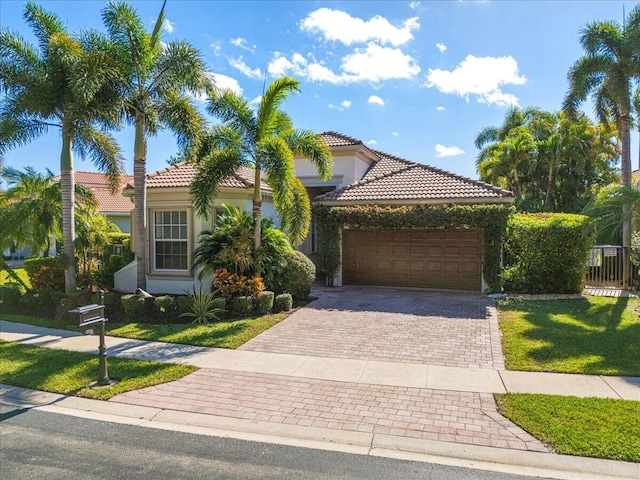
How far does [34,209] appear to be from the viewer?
45.2 feet

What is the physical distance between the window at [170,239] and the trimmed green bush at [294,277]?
11.1 feet

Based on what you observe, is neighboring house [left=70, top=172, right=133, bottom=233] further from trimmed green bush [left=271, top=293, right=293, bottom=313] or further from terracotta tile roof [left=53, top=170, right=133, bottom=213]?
trimmed green bush [left=271, top=293, right=293, bottom=313]

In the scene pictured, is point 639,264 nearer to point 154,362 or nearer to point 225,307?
point 225,307

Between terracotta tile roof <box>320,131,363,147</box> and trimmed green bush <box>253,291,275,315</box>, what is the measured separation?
9.01m

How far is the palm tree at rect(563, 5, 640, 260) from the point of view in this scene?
15.7 metres

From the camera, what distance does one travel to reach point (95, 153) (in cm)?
1400

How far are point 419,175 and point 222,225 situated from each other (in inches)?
341

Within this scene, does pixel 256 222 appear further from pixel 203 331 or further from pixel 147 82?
pixel 147 82

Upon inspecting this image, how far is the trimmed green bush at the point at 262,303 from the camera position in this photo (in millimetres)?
11750

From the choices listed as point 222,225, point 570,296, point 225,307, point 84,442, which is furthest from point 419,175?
→ point 84,442

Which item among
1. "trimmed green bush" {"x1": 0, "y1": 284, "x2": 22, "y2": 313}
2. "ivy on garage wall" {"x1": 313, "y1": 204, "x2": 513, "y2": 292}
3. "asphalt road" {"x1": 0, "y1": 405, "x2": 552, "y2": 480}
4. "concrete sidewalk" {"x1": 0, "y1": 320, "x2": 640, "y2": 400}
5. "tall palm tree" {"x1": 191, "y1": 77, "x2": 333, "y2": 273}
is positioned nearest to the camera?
"asphalt road" {"x1": 0, "y1": 405, "x2": 552, "y2": 480}

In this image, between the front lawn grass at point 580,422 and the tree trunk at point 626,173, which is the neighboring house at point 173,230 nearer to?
the front lawn grass at point 580,422

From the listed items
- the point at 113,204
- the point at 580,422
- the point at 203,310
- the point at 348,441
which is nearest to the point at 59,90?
the point at 203,310

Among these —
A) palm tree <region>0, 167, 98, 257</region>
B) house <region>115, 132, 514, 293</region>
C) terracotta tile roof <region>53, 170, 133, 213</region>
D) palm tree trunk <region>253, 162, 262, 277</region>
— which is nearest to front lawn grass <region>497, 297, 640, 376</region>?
house <region>115, 132, 514, 293</region>
